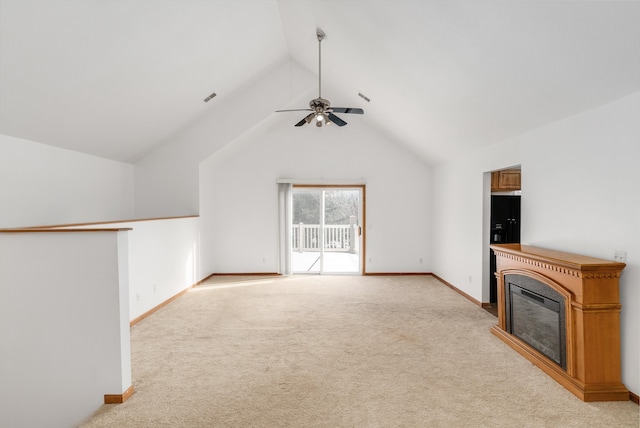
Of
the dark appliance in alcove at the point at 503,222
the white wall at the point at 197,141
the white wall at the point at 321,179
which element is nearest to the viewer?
the dark appliance in alcove at the point at 503,222

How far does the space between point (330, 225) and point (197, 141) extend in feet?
11.3

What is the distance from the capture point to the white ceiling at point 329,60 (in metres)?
2.38

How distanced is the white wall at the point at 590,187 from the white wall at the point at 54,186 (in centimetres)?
588

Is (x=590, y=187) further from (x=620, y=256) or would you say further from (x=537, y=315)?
(x=537, y=315)

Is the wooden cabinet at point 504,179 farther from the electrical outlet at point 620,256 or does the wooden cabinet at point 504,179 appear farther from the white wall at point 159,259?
the white wall at point 159,259

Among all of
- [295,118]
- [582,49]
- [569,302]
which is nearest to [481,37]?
[582,49]

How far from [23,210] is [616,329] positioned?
6.07 meters

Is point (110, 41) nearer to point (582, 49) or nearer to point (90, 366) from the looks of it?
point (90, 366)

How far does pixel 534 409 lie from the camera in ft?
7.79

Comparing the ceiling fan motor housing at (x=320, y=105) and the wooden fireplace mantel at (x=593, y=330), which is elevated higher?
the ceiling fan motor housing at (x=320, y=105)

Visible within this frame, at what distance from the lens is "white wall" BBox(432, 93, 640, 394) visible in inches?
96.7

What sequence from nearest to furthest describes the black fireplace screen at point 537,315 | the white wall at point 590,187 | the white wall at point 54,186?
the white wall at point 590,187
the black fireplace screen at point 537,315
the white wall at point 54,186

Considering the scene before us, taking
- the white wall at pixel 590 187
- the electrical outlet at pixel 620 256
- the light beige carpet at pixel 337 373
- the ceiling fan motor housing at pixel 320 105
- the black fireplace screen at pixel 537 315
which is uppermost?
the ceiling fan motor housing at pixel 320 105

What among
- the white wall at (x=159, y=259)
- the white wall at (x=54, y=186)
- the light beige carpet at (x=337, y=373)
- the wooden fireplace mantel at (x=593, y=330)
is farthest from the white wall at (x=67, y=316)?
the wooden fireplace mantel at (x=593, y=330)
